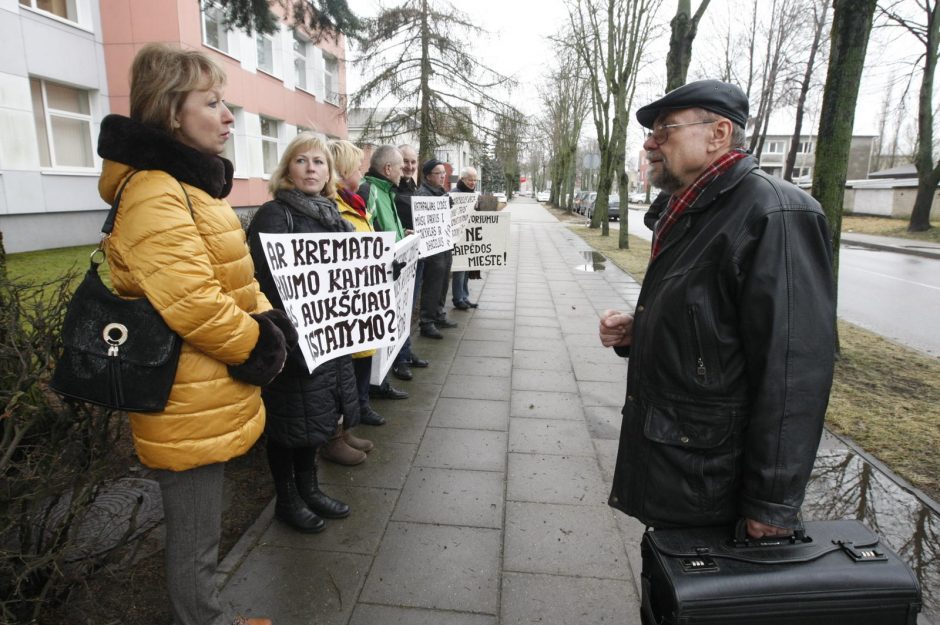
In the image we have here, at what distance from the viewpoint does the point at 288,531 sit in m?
→ 3.00

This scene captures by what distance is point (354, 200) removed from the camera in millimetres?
3840

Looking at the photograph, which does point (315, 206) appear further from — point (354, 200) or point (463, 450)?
point (463, 450)

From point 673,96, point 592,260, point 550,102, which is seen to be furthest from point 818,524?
point 550,102

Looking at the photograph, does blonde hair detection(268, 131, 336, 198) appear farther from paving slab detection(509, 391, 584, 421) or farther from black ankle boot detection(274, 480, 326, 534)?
paving slab detection(509, 391, 584, 421)

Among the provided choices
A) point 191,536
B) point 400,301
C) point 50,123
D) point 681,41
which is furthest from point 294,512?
point 50,123

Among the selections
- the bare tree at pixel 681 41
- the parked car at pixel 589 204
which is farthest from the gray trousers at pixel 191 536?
the parked car at pixel 589 204

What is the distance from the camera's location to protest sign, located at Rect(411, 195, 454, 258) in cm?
594

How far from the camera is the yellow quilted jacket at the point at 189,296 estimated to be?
177 centimetres

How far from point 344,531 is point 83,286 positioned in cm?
180

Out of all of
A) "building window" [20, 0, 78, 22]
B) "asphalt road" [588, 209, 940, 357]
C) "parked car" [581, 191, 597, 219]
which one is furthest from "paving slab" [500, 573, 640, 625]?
"parked car" [581, 191, 597, 219]

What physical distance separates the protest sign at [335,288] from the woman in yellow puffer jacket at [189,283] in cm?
66

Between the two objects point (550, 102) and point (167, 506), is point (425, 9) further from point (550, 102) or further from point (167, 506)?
point (550, 102)

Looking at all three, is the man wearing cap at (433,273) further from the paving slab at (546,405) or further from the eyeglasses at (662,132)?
the eyeglasses at (662,132)

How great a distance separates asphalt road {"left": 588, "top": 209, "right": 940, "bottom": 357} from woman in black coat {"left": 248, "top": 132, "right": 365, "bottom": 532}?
24.4ft
